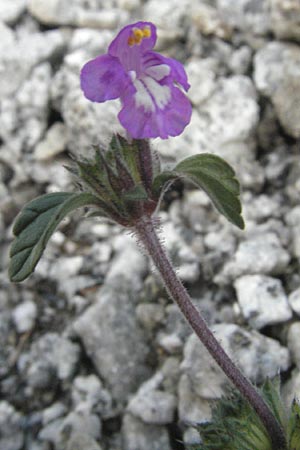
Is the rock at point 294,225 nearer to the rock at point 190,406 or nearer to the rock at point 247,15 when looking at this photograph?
the rock at point 190,406

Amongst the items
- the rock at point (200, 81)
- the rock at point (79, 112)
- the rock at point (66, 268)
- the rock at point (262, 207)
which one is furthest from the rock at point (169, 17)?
the rock at point (66, 268)

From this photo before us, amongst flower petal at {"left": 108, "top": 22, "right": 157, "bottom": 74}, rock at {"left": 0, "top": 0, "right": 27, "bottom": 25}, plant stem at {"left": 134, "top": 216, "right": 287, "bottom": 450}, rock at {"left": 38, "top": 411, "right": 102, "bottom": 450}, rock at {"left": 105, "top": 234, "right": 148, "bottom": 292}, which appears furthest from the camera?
rock at {"left": 0, "top": 0, "right": 27, "bottom": 25}

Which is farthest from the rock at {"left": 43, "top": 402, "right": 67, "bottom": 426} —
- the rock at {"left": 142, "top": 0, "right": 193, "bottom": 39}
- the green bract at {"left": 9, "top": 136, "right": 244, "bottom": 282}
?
the rock at {"left": 142, "top": 0, "right": 193, "bottom": 39}

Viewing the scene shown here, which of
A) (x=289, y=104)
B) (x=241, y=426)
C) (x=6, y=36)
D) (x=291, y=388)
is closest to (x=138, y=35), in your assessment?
(x=241, y=426)

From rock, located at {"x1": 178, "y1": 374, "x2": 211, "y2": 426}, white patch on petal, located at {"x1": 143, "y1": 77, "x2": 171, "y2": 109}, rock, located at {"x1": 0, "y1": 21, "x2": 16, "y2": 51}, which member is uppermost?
rock, located at {"x1": 0, "y1": 21, "x2": 16, "y2": 51}

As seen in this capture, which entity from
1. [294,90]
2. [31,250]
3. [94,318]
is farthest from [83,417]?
[294,90]

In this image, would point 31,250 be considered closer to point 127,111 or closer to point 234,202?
point 127,111

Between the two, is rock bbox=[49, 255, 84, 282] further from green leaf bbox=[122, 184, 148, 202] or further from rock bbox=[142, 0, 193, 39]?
green leaf bbox=[122, 184, 148, 202]

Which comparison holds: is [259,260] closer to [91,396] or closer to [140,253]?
[140,253]
